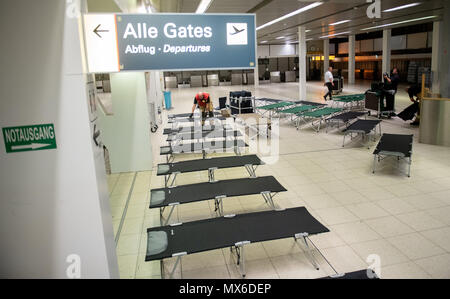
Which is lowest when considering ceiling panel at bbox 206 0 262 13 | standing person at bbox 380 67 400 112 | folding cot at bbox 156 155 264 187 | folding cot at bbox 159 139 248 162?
folding cot at bbox 156 155 264 187

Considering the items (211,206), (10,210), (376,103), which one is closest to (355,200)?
(211,206)

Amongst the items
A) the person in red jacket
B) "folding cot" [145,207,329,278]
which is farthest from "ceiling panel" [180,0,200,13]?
"folding cot" [145,207,329,278]

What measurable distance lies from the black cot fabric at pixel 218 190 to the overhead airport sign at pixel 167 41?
7.39 ft

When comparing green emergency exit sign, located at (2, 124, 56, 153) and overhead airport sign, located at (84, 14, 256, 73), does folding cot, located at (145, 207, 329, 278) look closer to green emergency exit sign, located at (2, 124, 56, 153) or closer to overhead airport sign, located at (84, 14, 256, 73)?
green emergency exit sign, located at (2, 124, 56, 153)

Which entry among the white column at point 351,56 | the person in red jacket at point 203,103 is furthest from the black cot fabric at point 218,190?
the white column at point 351,56

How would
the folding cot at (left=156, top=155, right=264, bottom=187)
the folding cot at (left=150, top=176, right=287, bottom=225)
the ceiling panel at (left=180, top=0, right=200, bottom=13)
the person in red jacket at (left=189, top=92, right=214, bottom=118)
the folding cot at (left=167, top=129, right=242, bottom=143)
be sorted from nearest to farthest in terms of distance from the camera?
the folding cot at (left=150, top=176, right=287, bottom=225) → the folding cot at (left=156, top=155, right=264, bottom=187) → the folding cot at (left=167, top=129, right=242, bottom=143) → the ceiling panel at (left=180, top=0, right=200, bottom=13) → the person in red jacket at (left=189, top=92, right=214, bottom=118)

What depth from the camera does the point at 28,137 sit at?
261 centimetres

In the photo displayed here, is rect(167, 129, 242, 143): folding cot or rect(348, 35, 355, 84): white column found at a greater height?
rect(348, 35, 355, 84): white column

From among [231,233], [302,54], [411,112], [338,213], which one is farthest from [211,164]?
[302,54]

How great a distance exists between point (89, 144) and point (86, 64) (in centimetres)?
66

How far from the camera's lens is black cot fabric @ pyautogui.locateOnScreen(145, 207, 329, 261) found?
3680 mm

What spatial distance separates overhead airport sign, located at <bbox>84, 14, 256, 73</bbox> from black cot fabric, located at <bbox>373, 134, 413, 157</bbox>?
185 inches

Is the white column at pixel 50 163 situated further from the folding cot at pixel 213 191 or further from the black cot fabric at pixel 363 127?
the black cot fabric at pixel 363 127

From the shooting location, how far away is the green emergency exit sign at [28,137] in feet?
8.51
